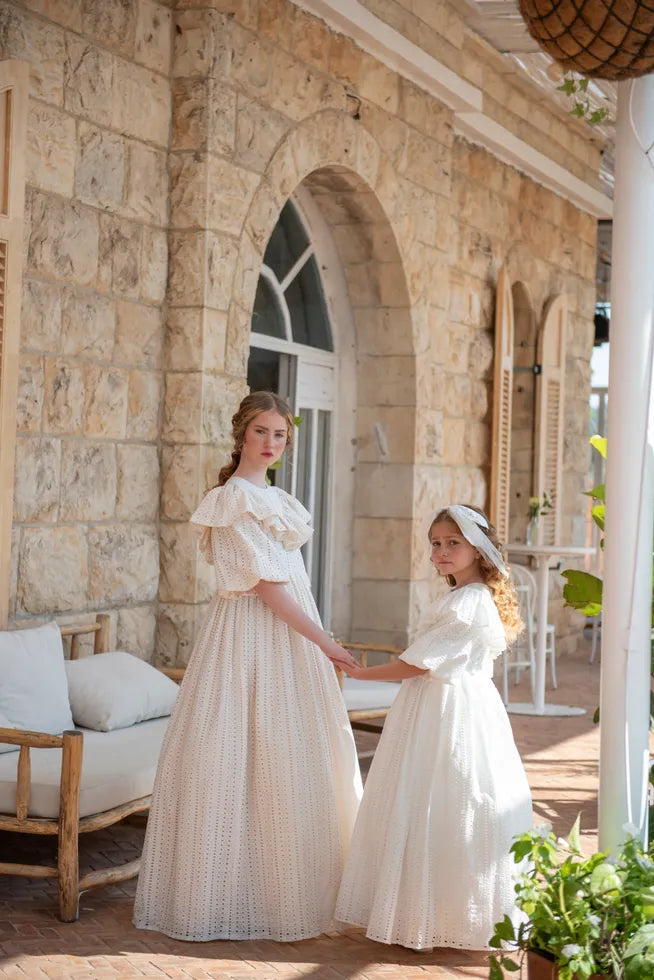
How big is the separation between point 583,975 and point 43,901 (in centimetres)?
204

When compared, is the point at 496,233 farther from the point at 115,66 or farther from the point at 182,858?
the point at 182,858

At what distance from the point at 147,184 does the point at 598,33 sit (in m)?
3.74

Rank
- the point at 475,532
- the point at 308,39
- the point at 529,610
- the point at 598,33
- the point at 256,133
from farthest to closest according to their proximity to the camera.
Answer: the point at 529,610 → the point at 308,39 → the point at 256,133 → the point at 475,532 → the point at 598,33

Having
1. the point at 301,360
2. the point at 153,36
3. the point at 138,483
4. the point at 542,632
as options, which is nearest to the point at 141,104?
the point at 153,36

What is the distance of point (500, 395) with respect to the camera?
8.77 metres

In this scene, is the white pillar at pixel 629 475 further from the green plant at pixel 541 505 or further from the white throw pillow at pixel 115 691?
the green plant at pixel 541 505

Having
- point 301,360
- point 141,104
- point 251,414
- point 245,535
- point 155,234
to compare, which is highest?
point 141,104

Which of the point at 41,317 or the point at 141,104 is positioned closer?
the point at 41,317

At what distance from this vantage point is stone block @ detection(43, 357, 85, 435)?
483 cm

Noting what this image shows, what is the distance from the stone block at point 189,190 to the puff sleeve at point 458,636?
2628 mm

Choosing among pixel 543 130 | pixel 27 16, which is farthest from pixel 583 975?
pixel 543 130

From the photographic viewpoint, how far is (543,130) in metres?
9.66

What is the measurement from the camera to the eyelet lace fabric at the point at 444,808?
3281 millimetres

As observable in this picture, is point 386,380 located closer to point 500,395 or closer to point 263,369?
point 263,369
